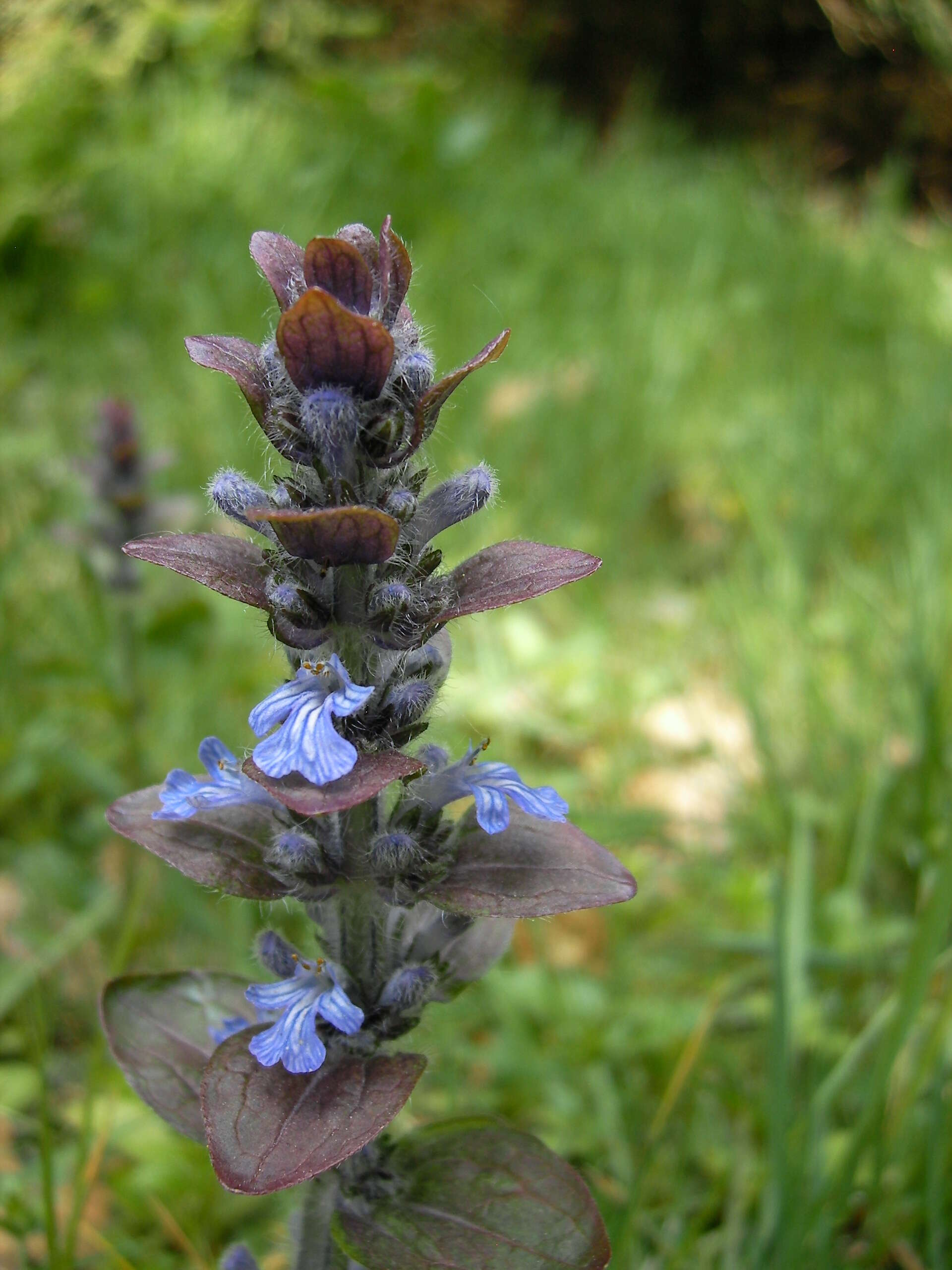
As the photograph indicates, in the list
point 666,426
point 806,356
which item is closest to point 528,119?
point 806,356

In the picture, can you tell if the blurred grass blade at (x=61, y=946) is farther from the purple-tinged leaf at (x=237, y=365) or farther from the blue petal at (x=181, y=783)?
the purple-tinged leaf at (x=237, y=365)

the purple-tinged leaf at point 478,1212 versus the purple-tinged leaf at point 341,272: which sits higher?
the purple-tinged leaf at point 341,272

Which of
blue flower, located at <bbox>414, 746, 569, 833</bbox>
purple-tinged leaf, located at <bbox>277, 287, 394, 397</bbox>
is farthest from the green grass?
purple-tinged leaf, located at <bbox>277, 287, 394, 397</bbox>

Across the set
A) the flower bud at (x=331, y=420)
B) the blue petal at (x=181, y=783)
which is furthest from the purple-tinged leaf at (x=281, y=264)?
the blue petal at (x=181, y=783)

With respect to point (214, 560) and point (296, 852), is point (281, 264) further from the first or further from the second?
point (296, 852)

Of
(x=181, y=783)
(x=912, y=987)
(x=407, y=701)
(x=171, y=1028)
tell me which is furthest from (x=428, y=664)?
(x=912, y=987)

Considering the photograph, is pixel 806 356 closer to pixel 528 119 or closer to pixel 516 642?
pixel 516 642
